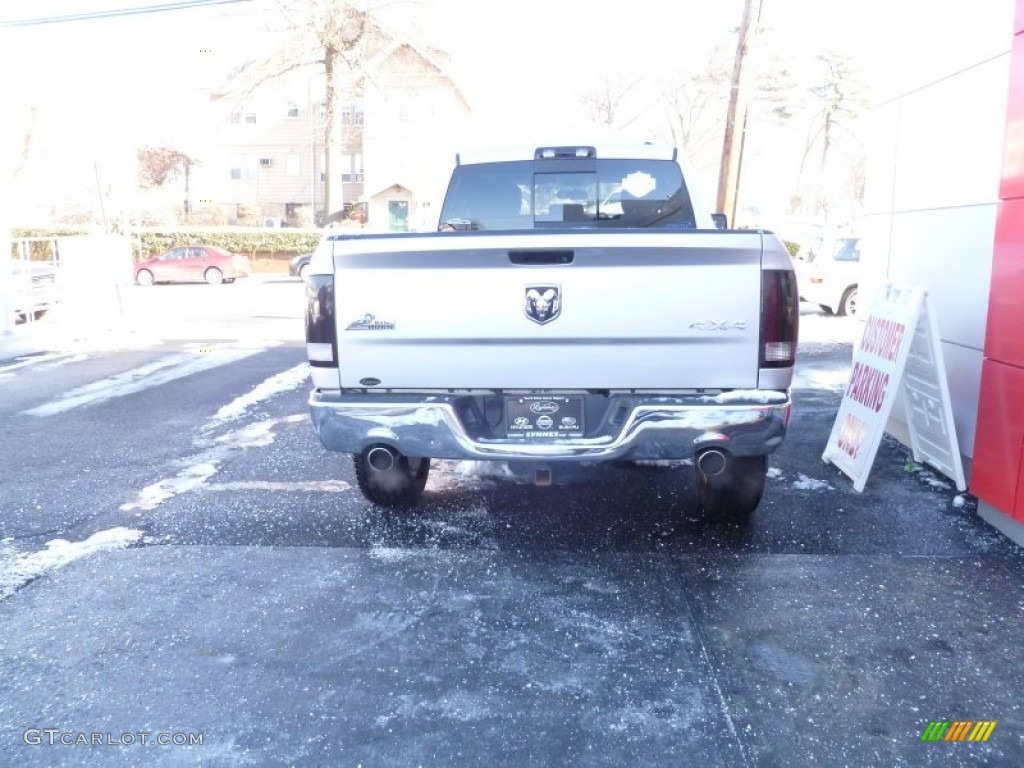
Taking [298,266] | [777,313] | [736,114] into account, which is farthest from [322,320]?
[298,266]

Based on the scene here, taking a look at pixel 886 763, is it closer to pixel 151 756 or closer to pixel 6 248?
pixel 151 756

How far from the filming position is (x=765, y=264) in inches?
161

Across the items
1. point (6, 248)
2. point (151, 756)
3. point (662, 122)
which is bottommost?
point (151, 756)

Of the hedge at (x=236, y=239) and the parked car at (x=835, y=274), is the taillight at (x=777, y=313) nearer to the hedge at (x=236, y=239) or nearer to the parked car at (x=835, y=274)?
the parked car at (x=835, y=274)

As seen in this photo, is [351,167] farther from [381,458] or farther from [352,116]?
[381,458]

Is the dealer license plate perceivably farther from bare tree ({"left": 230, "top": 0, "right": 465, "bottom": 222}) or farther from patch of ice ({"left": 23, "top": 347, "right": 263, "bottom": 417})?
bare tree ({"left": 230, "top": 0, "right": 465, "bottom": 222})

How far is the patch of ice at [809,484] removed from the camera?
232 inches

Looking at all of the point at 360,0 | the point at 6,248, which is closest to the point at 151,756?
the point at 6,248

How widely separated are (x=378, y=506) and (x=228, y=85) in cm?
4691

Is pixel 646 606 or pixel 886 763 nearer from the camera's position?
pixel 886 763

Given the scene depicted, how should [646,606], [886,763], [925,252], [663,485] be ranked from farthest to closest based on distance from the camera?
[925,252], [663,485], [646,606], [886,763]

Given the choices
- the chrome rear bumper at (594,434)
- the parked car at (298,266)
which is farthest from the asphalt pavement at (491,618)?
the parked car at (298,266)

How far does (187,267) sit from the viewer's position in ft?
101

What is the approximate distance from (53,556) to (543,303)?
9.62ft
